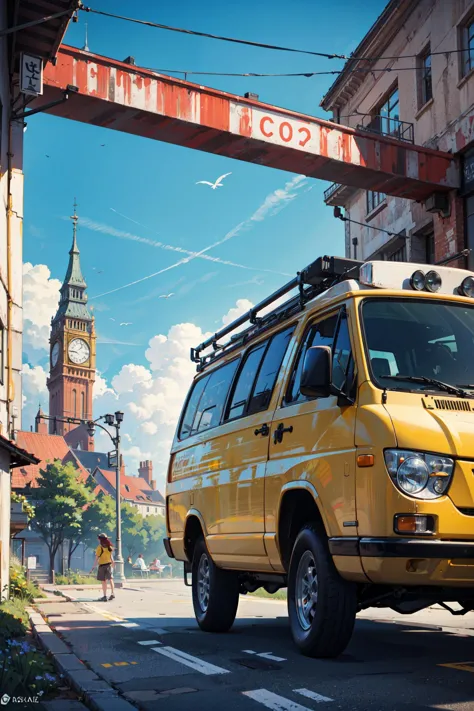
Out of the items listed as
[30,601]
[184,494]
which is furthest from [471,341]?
[30,601]

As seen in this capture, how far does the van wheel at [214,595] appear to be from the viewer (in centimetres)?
960

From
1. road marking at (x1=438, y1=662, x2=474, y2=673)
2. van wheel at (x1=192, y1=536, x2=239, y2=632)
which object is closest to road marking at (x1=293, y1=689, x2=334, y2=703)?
road marking at (x1=438, y1=662, x2=474, y2=673)

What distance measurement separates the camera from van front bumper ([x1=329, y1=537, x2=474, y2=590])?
18.5 feet

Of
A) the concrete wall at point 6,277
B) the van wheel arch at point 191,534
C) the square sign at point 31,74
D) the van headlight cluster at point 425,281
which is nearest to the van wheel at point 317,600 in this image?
the van headlight cluster at point 425,281

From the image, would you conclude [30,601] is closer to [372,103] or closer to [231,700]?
[231,700]

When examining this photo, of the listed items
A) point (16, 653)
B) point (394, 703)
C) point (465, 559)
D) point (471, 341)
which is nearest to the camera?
point (394, 703)

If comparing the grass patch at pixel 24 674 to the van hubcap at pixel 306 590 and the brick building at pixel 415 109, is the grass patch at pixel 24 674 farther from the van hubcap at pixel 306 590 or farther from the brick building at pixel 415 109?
the brick building at pixel 415 109

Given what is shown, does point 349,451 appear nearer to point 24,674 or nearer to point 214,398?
point 24,674

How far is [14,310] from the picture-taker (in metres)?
20.4

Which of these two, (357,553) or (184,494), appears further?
(184,494)

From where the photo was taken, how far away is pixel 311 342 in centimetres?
761

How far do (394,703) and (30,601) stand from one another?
43.4ft

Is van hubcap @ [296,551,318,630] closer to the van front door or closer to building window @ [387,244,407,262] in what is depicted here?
the van front door

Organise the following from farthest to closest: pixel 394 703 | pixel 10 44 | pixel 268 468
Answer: pixel 10 44 → pixel 268 468 → pixel 394 703
